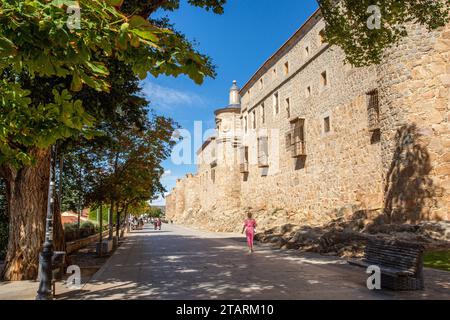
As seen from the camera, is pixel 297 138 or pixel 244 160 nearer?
pixel 297 138

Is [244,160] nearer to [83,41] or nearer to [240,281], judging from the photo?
[240,281]

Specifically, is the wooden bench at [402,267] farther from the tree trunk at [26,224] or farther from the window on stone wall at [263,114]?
the window on stone wall at [263,114]

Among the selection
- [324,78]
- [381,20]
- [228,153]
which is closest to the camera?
[381,20]

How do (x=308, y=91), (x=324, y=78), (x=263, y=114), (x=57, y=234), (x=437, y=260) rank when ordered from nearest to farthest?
1. (x=57, y=234)
2. (x=437, y=260)
3. (x=324, y=78)
4. (x=308, y=91)
5. (x=263, y=114)

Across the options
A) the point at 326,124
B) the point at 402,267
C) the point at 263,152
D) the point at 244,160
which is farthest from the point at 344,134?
the point at 244,160

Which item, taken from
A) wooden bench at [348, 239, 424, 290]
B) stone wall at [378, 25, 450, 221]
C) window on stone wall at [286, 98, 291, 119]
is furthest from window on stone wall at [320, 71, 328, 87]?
wooden bench at [348, 239, 424, 290]

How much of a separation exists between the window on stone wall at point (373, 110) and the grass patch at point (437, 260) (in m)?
8.61

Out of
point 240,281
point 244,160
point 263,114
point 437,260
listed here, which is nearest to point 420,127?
point 437,260

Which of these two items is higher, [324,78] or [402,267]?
[324,78]

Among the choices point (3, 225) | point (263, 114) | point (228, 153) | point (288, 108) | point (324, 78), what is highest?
point (263, 114)

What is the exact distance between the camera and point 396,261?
8000 mm

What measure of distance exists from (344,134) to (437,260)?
42.4 ft

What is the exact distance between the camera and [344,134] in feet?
78.6
